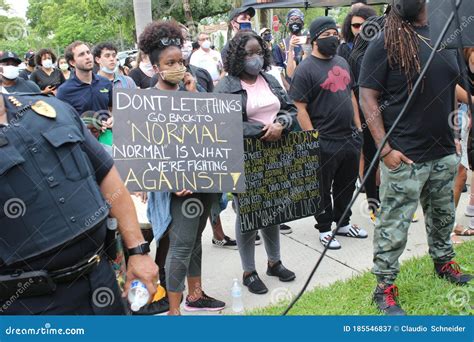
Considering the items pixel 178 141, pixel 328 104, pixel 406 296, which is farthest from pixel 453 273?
pixel 178 141

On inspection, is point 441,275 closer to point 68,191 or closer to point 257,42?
point 257,42

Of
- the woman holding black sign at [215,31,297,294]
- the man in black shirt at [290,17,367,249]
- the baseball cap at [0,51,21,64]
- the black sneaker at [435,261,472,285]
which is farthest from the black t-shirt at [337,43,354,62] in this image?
the baseball cap at [0,51,21,64]

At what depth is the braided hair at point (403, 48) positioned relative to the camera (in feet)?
9.21

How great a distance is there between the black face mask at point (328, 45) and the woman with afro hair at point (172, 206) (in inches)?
58.4

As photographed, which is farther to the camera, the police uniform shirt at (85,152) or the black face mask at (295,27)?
the black face mask at (295,27)

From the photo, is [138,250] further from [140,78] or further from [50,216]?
[140,78]

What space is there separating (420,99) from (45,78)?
733 cm

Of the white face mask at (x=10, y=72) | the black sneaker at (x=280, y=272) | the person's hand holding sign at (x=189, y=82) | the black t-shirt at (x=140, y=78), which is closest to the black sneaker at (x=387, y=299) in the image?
the black sneaker at (x=280, y=272)

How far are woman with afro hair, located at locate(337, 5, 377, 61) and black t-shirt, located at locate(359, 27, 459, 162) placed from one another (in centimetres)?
209

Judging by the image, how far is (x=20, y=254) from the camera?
171 cm

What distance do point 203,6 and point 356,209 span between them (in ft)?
103

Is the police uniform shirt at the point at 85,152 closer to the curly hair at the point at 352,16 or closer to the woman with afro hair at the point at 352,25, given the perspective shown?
the woman with afro hair at the point at 352,25

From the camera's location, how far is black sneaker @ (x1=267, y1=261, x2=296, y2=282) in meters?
3.85
